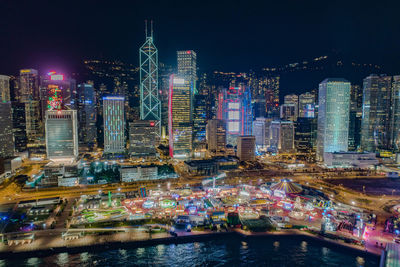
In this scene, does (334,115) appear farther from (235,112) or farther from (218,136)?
(235,112)

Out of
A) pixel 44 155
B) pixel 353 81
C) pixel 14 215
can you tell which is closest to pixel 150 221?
pixel 14 215

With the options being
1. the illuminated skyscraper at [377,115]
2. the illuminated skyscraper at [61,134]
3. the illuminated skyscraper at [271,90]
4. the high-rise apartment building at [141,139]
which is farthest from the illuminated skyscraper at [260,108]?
the illuminated skyscraper at [61,134]

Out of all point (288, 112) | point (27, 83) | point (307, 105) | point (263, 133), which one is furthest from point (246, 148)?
point (27, 83)

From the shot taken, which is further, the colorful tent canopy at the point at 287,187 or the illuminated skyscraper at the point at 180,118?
the illuminated skyscraper at the point at 180,118

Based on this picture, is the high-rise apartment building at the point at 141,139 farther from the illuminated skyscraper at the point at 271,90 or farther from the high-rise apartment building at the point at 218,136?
the illuminated skyscraper at the point at 271,90

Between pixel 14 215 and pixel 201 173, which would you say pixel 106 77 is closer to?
pixel 201 173

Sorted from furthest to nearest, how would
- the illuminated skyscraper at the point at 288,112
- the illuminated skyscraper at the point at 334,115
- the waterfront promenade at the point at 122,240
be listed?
the illuminated skyscraper at the point at 288,112, the illuminated skyscraper at the point at 334,115, the waterfront promenade at the point at 122,240
